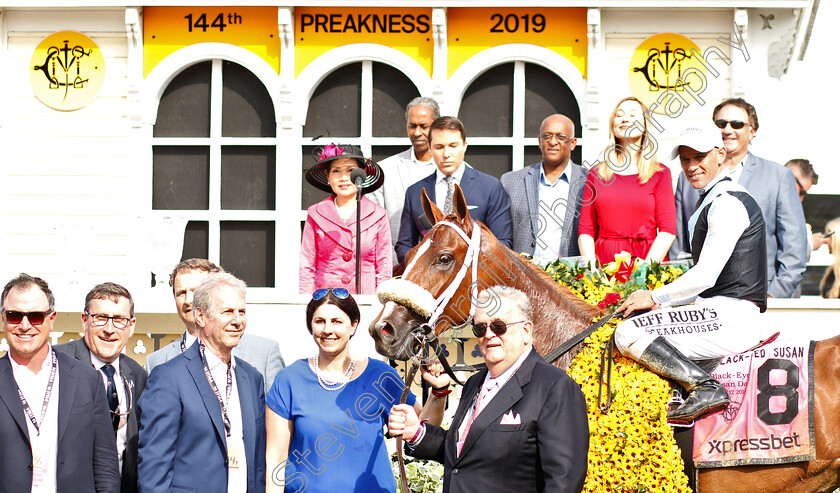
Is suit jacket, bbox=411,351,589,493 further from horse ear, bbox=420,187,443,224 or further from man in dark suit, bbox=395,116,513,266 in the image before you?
man in dark suit, bbox=395,116,513,266

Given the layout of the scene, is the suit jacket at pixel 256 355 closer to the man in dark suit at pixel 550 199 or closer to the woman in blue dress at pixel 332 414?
the woman in blue dress at pixel 332 414

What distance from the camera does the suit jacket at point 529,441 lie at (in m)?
Answer: 3.42

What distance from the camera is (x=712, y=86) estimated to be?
369 inches

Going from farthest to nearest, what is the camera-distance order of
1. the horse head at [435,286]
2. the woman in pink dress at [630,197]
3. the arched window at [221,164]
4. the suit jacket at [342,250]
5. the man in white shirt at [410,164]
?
the arched window at [221,164] < the man in white shirt at [410,164] < the suit jacket at [342,250] < the woman in pink dress at [630,197] < the horse head at [435,286]

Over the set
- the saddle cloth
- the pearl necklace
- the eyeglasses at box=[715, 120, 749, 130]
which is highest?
the eyeglasses at box=[715, 120, 749, 130]

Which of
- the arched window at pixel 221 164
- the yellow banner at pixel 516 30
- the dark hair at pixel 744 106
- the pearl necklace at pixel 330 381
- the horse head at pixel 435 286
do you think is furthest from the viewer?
the arched window at pixel 221 164

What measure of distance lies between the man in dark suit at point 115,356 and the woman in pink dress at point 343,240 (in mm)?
2198

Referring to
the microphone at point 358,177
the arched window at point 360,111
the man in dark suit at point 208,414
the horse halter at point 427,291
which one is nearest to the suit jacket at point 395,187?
the microphone at point 358,177

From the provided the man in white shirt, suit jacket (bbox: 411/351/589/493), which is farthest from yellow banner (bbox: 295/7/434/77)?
suit jacket (bbox: 411/351/589/493)

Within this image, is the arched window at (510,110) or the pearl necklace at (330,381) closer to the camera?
the pearl necklace at (330,381)

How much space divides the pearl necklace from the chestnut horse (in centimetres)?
29

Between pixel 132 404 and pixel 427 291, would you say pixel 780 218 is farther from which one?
pixel 132 404

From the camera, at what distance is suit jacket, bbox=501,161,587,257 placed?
6293 millimetres

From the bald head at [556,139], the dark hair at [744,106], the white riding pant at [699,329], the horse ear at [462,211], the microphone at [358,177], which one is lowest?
the white riding pant at [699,329]
